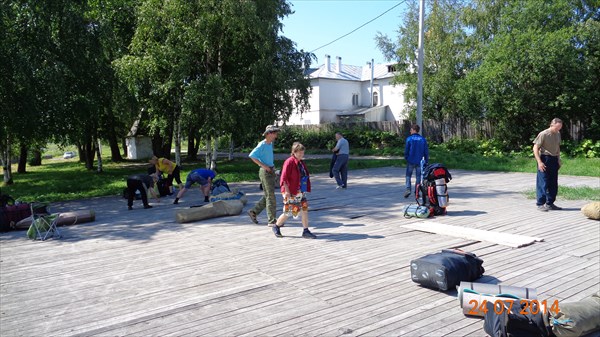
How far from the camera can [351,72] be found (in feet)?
186

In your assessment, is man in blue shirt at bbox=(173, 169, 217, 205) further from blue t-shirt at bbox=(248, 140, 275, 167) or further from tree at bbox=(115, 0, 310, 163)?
tree at bbox=(115, 0, 310, 163)

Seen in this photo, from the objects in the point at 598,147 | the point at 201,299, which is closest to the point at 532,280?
the point at 201,299

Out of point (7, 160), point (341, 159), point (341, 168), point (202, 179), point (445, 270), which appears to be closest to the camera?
point (445, 270)

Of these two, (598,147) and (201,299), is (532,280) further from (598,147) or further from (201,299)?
(598,147)

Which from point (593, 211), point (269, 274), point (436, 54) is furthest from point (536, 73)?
point (269, 274)

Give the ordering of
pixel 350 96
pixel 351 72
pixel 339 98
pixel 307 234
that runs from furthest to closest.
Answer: pixel 351 72, pixel 350 96, pixel 339 98, pixel 307 234

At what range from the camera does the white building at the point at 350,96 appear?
167ft

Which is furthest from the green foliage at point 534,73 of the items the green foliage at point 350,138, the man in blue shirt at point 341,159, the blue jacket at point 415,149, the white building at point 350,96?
the white building at point 350,96

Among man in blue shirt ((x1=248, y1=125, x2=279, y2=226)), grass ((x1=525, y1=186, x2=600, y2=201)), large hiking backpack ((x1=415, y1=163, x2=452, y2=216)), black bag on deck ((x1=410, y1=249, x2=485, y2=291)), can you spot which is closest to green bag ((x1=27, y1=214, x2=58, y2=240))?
man in blue shirt ((x1=248, y1=125, x2=279, y2=226))

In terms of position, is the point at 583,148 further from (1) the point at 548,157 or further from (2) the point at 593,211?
(2) the point at 593,211

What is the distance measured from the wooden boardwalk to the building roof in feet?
143

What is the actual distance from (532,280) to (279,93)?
15.7m

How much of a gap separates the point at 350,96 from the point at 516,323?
5192cm

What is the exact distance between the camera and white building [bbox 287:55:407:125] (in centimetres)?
5097
